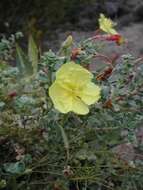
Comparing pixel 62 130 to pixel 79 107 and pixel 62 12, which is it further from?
pixel 62 12

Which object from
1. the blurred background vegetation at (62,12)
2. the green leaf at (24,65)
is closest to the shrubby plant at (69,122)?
the green leaf at (24,65)

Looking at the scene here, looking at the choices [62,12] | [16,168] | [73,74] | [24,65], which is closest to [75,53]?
[73,74]

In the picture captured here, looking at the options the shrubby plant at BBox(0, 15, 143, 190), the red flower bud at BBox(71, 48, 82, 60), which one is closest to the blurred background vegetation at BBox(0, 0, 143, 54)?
the shrubby plant at BBox(0, 15, 143, 190)

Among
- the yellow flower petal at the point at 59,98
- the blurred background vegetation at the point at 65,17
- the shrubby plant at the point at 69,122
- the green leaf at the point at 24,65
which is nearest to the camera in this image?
the yellow flower petal at the point at 59,98

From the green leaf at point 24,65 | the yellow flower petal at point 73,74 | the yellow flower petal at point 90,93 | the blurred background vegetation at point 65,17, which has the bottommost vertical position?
the yellow flower petal at point 90,93

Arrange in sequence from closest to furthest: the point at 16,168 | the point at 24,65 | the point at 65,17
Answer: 1. the point at 16,168
2. the point at 24,65
3. the point at 65,17

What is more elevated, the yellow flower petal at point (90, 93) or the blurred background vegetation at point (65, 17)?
the blurred background vegetation at point (65, 17)

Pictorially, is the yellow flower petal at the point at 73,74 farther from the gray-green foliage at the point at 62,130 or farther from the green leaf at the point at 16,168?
the green leaf at the point at 16,168

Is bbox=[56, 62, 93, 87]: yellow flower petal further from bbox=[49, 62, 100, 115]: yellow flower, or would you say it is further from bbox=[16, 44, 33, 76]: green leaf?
bbox=[16, 44, 33, 76]: green leaf

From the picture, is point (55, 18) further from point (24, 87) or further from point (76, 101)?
point (76, 101)
